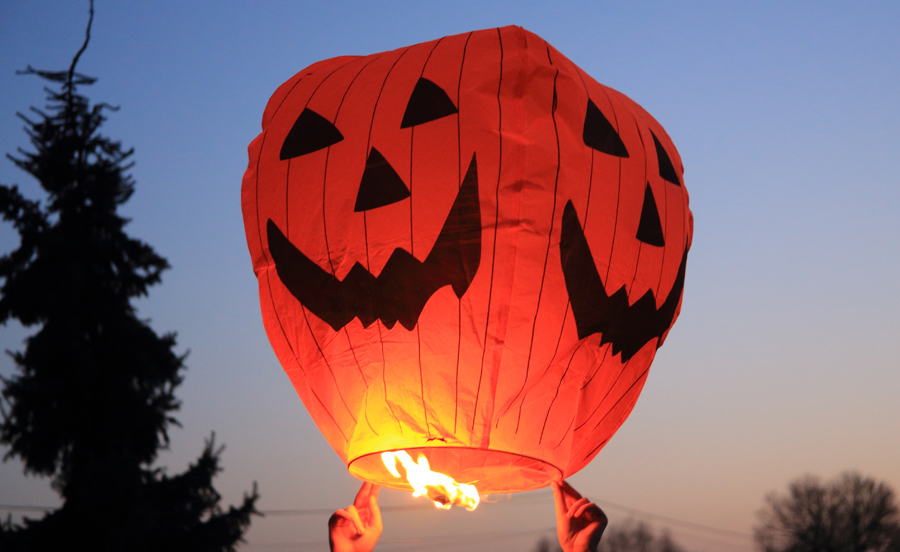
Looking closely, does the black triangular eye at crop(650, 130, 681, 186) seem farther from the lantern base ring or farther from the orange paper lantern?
the lantern base ring

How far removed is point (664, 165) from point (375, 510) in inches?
66.3

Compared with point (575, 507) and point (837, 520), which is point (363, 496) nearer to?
point (575, 507)

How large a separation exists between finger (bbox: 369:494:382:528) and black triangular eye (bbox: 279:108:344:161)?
129 centimetres

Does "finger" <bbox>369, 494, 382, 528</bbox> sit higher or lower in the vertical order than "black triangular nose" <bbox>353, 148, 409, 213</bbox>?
lower

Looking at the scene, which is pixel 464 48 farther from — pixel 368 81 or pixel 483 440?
pixel 483 440

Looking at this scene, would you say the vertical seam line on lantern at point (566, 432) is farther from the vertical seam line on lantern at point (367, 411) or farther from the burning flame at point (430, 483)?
the vertical seam line on lantern at point (367, 411)

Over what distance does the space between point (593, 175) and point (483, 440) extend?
0.92 meters

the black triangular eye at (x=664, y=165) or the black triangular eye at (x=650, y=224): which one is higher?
the black triangular eye at (x=664, y=165)

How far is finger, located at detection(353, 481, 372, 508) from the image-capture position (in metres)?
2.97

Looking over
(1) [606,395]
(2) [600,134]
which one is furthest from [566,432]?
(2) [600,134]

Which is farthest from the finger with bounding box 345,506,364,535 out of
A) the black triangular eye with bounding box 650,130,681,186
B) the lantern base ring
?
the black triangular eye with bounding box 650,130,681,186

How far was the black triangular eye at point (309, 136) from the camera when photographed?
2742mm

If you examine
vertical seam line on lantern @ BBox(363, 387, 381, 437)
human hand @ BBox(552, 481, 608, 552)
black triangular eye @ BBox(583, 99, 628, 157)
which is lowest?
human hand @ BBox(552, 481, 608, 552)

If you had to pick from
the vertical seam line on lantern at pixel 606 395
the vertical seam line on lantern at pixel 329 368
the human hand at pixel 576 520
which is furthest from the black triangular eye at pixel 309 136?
the human hand at pixel 576 520
